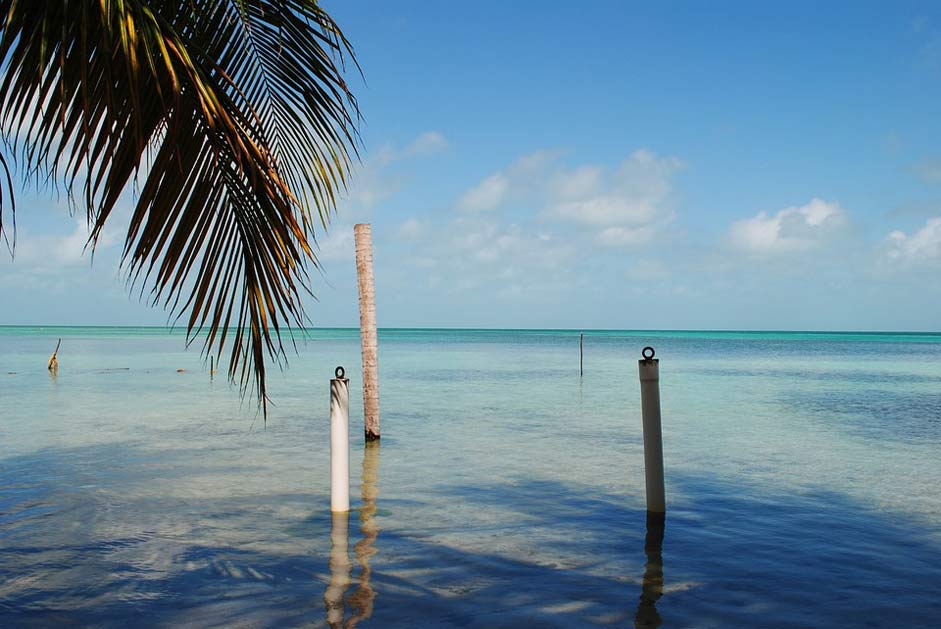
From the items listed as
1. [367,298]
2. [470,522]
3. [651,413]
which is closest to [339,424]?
[470,522]

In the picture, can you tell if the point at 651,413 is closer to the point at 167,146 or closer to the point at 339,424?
the point at 339,424

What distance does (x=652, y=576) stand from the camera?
252 inches

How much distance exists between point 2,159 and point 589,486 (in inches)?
326

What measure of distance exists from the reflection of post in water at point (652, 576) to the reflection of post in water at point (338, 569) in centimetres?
213

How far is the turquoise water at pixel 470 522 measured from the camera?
568 cm

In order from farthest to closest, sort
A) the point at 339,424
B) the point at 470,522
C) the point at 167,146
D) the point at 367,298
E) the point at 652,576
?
the point at 367,298, the point at 470,522, the point at 339,424, the point at 652,576, the point at 167,146

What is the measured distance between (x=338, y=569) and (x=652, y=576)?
265 cm

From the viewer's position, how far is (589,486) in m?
10.2

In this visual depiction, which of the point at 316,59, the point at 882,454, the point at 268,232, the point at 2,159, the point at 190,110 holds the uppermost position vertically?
the point at 316,59

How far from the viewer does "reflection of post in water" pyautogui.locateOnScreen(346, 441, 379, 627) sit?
18.4 ft

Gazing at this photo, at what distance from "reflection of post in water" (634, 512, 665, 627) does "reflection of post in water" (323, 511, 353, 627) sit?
6.99 ft

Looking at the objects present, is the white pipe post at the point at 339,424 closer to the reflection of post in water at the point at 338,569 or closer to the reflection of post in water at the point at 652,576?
the reflection of post in water at the point at 338,569

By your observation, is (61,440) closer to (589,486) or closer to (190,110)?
(589,486)

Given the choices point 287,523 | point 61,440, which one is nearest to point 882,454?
point 287,523
